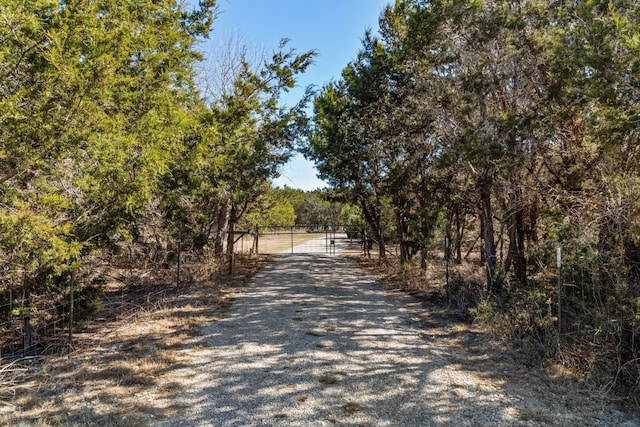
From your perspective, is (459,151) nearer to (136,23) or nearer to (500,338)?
(500,338)

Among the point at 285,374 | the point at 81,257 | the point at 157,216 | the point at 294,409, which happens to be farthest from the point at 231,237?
the point at 294,409

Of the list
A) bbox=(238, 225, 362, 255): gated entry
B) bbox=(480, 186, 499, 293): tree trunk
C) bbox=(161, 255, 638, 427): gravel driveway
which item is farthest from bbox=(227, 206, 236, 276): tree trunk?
bbox=(480, 186, 499, 293): tree trunk

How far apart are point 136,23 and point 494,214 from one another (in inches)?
306

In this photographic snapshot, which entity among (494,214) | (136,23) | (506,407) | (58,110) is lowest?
(506,407)

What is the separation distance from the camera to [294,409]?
3463 millimetres

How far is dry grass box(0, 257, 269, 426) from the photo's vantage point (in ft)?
10.9

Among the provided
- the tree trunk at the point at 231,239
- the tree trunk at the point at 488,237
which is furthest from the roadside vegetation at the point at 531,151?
the tree trunk at the point at 231,239

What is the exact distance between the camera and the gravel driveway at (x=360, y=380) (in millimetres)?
3314

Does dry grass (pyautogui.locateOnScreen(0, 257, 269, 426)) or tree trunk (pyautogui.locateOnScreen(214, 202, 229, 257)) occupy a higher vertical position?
tree trunk (pyautogui.locateOnScreen(214, 202, 229, 257))

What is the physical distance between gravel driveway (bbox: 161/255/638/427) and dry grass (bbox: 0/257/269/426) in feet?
0.86

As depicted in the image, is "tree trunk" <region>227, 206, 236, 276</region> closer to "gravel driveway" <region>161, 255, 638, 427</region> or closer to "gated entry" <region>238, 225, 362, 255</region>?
"gated entry" <region>238, 225, 362, 255</region>

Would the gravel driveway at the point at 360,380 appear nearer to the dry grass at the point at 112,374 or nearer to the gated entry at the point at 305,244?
the dry grass at the point at 112,374

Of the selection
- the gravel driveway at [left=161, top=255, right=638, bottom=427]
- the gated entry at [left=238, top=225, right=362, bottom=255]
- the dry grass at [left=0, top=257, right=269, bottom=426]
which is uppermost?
the gated entry at [left=238, top=225, right=362, bottom=255]

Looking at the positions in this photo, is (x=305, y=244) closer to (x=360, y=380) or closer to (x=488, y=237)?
(x=488, y=237)
